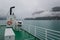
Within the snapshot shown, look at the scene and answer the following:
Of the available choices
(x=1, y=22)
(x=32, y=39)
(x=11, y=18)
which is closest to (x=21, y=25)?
(x=11, y=18)

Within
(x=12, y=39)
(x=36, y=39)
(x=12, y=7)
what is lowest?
(x=36, y=39)

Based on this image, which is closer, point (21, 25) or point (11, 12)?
point (21, 25)

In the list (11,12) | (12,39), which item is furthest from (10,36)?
(11,12)

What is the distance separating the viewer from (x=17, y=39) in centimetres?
482

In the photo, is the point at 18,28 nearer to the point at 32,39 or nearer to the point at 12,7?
the point at 12,7

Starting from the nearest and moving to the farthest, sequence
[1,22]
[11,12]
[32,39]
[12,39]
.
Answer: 1. [12,39]
2. [32,39]
3. [11,12]
4. [1,22]

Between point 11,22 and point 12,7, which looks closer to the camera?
point 11,22

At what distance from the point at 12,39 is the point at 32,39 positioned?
6.41 ft

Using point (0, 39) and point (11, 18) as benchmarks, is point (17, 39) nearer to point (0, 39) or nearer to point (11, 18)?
point (0, 39)

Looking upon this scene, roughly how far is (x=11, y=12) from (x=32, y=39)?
4789 mm

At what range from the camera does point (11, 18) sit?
8.34 meters

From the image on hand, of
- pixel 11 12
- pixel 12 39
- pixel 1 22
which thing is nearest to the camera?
pixel 12 39

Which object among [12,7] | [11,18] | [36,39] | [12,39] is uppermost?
[12,7]

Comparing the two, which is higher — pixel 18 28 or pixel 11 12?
pixel 11 12
